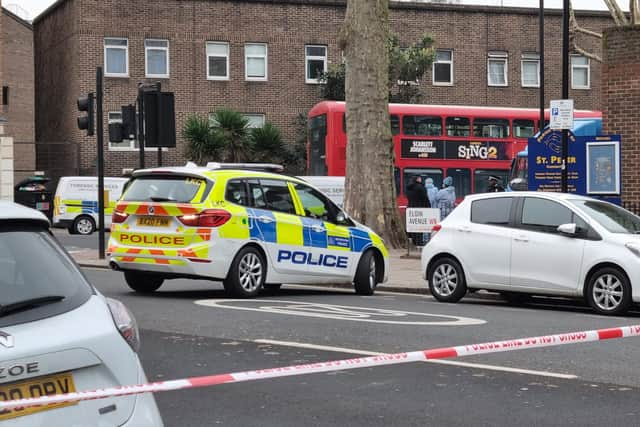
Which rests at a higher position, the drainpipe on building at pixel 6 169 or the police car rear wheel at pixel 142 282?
the drainpipe on building at pixel 6 169

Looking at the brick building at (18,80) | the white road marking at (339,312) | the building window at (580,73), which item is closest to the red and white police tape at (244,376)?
the white road marking at (339,312)

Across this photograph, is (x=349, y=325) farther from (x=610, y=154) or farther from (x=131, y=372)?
(x=610, y=154)

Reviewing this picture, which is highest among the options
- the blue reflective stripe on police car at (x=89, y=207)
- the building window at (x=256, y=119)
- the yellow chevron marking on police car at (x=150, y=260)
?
the building window at (x=256, y=119)

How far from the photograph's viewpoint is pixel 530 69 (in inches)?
1967

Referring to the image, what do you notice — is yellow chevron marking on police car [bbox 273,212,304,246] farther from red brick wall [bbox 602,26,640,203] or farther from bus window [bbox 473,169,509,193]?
bus window [bbox 473,169,509,193]

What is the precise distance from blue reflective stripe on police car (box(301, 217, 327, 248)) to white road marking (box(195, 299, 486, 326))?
1.30m

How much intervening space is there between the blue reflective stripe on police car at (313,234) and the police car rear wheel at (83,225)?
75.8 feet

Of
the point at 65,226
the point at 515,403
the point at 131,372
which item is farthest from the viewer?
the point at 65,226

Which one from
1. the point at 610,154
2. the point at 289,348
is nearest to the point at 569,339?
the point at 289,348

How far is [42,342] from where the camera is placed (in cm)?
407

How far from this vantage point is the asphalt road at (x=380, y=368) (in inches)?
279

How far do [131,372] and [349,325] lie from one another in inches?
284

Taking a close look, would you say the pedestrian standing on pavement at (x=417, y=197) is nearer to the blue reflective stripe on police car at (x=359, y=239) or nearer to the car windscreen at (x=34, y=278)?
the blue reflective stripe on police car at (x=359, y=239)

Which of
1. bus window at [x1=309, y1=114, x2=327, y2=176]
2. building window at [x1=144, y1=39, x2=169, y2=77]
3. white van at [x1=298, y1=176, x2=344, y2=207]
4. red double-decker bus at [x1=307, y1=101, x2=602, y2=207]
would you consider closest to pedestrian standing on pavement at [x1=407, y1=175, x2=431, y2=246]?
white van at [x1=298, y1=176, x2=344, y2=207]
